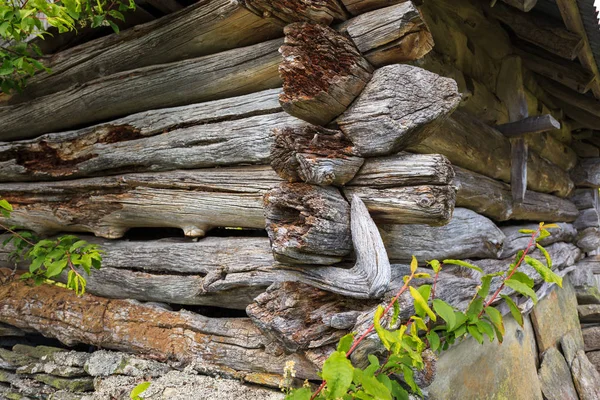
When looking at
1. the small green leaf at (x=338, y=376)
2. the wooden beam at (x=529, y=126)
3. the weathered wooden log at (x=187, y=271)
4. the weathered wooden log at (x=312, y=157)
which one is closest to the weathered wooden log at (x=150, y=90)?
the weathered wooden log at (x=312, y=157)

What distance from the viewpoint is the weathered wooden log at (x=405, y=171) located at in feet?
5.29

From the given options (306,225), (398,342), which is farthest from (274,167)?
(398,342)

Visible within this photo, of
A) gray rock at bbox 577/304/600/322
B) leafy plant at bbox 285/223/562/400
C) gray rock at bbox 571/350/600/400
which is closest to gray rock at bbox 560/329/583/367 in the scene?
gray rock at bbox 571/350/600/400

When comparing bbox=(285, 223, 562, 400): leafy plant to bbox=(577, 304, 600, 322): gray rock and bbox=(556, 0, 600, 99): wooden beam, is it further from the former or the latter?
bbox=(577, 304, 600, 322): gray rock

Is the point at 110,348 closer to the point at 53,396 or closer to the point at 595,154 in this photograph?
the point at 53,396

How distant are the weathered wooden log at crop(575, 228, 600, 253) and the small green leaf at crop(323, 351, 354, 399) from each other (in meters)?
5.83

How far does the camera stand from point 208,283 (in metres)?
2.07

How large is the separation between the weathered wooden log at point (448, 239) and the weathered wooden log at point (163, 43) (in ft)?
3.57

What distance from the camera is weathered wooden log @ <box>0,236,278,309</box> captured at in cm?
202

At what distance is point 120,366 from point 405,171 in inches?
67.7

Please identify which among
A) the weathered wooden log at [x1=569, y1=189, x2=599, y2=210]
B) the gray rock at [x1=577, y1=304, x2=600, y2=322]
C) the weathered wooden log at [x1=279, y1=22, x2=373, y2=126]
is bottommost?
the gray rock at [x1=577, y1=304, x2=600, y2=322]

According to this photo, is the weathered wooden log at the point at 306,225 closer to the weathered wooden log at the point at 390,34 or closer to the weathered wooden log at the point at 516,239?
the weathered wooden log at the point at 390,34

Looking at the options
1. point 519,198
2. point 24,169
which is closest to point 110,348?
point 24,169

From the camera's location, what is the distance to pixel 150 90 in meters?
2.53
